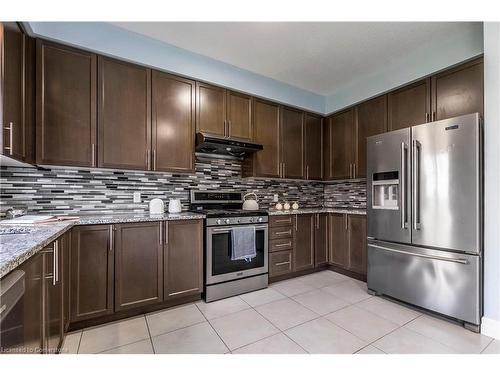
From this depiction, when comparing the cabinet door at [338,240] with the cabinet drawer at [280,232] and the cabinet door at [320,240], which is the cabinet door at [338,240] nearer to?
the cabinet door at [320,240]

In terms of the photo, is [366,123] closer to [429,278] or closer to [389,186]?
[389,186]

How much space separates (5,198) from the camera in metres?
2.01

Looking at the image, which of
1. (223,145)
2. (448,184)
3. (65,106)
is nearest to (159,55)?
(65,106)

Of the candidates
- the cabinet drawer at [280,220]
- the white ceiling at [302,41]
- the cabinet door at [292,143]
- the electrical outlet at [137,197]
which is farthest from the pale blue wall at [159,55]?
the cabinet drawer at [280,220]

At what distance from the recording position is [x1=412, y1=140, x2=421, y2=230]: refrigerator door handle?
7.15 ft

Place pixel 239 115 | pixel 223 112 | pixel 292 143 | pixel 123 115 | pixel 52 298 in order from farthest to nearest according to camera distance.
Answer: pixel 292 143
pixel 239 115
pixel 223 112
pixel 123 115
pixel 52 298

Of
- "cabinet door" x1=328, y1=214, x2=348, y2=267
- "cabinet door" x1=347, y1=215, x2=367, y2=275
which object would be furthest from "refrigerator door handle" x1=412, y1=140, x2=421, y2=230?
"cabinet door" x1=328, y1=214, x2=348, y2=267

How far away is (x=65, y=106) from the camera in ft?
6.66

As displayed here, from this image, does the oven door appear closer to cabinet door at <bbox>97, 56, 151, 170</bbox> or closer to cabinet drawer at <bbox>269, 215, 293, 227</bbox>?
cabinet drawer at <bbox>269, 215, 293, 227</bbox>

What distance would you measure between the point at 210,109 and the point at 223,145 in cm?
46

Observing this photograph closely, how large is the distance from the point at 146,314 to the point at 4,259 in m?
1.67
